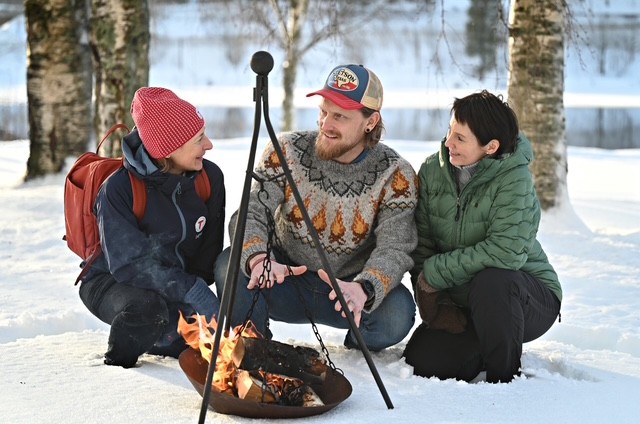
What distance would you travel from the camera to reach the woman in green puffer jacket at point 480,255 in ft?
12.2

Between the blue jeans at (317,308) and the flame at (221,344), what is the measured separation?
0.28m

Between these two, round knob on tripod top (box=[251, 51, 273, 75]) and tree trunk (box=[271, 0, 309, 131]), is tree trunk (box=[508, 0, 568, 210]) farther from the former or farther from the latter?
tree trunk (box=[271, 0, 309, 131])

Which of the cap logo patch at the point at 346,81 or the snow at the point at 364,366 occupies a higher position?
the cap logo patch at the point at 346,81

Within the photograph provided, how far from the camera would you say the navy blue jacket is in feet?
12.4

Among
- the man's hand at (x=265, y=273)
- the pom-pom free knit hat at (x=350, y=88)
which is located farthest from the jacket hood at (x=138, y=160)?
the pom-pom free knit hat at (x=350, y=88)

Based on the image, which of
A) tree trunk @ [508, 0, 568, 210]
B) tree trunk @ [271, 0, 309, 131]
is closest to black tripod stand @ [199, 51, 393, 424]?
tree trunk @ [508, 0, 568, 210]

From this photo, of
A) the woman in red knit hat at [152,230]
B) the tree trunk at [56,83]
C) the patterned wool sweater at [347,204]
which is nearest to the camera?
the woman in red knit hat at [152,230]

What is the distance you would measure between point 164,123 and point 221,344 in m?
0.89

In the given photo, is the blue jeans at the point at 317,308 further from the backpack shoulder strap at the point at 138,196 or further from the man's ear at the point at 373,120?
the man's ear at the point at 373,120

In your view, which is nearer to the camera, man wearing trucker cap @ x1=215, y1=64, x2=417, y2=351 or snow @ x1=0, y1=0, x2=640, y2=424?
snow @ x1=0, y1=0, x2=640, y2=424

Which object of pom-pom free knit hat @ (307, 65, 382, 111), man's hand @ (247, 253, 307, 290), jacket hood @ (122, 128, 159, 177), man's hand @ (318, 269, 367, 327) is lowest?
man's hand @ (318, 269, 367, 327)

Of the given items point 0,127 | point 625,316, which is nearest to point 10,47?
point 0,127

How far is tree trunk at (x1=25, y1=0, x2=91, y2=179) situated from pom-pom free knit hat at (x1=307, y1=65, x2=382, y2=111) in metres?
6.07

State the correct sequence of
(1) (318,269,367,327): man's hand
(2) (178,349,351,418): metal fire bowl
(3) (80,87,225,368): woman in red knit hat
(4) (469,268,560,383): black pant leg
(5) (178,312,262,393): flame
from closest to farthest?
(2) (178,349,351,418): metal fire bowl, (5) (178,312,262,393): flame, (1) (318,269,367,327): man's hand, (4) (469,268,560,383): black pant leg, (3) (80,87,225,368): woman in red knit hat
